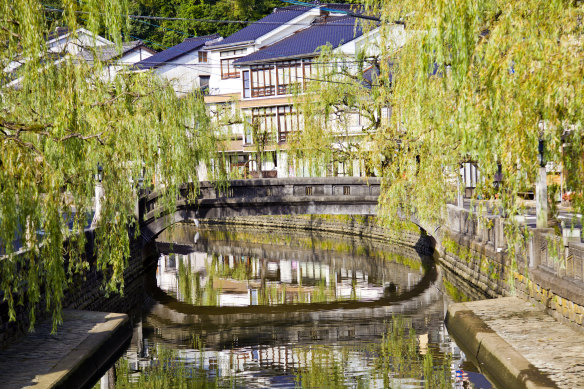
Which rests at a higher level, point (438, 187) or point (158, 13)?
point (158, 13)

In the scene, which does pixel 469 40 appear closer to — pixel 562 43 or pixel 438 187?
pixel 562 43

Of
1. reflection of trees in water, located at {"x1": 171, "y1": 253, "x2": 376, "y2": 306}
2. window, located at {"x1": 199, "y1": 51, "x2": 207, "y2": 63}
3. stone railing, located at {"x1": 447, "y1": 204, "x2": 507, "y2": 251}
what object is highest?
window, located at {"x1": 199, "y1": 51, "x2": 207, "y2": 63}

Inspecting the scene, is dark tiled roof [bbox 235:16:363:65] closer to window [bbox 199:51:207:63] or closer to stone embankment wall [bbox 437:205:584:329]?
window [bbox 199:51:207:63]

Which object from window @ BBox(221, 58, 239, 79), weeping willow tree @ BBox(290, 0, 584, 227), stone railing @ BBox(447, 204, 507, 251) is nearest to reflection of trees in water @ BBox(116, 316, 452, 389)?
stone railing @ BBox(447, 204, 507, 251)

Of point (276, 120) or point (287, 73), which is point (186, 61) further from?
point (287, 73)

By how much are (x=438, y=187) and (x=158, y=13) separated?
57140mm

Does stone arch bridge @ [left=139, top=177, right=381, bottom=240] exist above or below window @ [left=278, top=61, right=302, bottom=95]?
below

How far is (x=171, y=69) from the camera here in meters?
61.0

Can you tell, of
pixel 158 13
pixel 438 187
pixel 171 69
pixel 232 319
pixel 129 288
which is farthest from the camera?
pixel 158 13

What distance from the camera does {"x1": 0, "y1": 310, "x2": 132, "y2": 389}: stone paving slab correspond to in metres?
11.8

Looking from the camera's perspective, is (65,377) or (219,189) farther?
(219,189)

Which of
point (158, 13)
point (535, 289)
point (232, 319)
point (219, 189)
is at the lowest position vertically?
point (232, 319)

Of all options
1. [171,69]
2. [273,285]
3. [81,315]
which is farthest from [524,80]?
[171,69]

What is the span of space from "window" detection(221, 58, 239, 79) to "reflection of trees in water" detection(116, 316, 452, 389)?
43.5 metres
